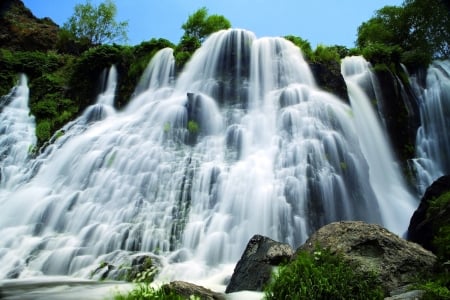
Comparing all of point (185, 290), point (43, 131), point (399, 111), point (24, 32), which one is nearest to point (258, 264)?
point (185, 290)

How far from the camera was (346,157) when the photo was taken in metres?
A: 14.1

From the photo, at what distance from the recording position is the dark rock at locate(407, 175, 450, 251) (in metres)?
9.15

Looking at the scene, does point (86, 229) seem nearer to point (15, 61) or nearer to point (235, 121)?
point (235, 121)

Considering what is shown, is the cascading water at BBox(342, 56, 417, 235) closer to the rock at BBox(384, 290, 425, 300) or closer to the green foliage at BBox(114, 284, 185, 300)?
the rock at BBox(384, 290, 425, 300)

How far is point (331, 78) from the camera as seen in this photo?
18531 millimetres

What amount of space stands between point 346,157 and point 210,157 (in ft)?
15.9

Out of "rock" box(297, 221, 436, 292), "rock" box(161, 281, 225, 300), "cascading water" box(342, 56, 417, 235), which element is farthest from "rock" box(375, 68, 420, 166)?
"rock" box(161, 281, 225, 300)

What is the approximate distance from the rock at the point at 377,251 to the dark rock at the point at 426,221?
2441 mm

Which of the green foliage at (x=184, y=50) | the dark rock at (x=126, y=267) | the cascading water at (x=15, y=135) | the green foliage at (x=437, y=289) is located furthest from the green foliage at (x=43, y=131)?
the green foliage at (x=437, y=289)

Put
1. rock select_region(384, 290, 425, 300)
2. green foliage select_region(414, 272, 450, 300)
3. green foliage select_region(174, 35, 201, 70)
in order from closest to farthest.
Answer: green foliage select_region(414, 272, 450, 300) < rock select_region(384, 290, 425, 300) < green foliage select_region(174, 35, 201, 70)

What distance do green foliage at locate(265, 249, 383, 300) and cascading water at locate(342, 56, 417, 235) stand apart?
29.4 feet

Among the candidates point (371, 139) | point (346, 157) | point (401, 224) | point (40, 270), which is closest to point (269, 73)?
point (371, 139)

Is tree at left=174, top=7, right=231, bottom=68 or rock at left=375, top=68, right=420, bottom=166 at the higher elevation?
tree at left=174, top=7, right=231, bottom=68

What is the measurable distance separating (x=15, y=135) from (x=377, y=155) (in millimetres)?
16638
